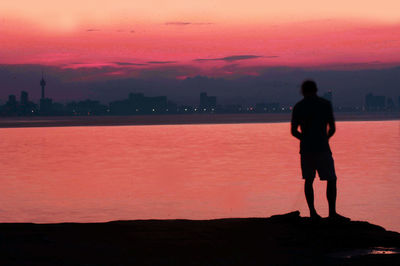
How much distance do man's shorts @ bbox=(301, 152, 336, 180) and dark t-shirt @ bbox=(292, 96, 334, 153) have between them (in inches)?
3.1

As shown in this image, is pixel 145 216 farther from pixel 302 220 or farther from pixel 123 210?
pixel 302 220

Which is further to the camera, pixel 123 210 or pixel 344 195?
pixel 344 195

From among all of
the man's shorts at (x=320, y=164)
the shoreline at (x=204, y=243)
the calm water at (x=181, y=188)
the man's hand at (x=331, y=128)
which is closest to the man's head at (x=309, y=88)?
the man's hand at (x=331, y=128)

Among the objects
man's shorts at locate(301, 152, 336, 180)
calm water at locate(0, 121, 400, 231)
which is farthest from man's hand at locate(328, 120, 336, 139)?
calm water at locate(0, 121, 400, 231)

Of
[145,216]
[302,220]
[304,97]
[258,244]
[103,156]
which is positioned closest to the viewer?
[258,244]

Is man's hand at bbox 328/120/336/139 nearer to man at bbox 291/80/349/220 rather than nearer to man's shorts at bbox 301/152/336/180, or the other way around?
man at bbox 291/80/349/220

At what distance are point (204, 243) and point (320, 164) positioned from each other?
2208 mm

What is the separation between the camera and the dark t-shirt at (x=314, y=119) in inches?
396

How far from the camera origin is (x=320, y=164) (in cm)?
1008

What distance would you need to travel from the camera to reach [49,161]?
133 feet

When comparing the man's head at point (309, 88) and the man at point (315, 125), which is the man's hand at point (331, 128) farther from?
the man's head at point (309, 88)

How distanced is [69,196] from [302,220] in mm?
14288

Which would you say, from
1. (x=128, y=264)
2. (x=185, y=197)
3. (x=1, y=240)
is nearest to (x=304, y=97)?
(x=128, y=264)

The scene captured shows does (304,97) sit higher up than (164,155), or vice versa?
(304,97)
